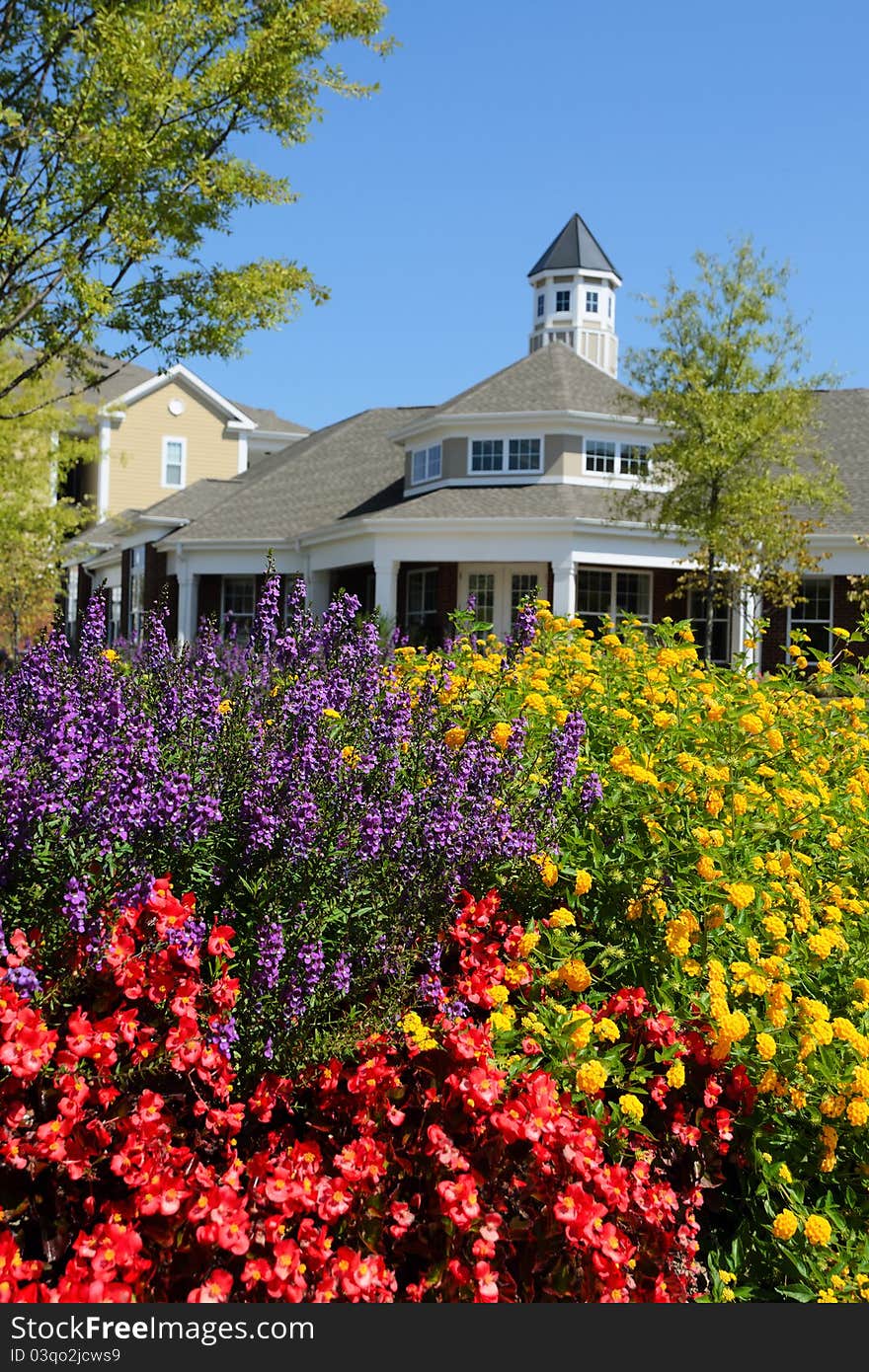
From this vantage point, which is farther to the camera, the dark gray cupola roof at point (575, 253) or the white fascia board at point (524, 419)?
the dark gray cupola roof at point (575, 253)

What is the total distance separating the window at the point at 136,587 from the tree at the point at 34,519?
2.30 meters

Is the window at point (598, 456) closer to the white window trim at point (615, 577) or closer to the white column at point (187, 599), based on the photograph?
the white window trim at point (615, 577)

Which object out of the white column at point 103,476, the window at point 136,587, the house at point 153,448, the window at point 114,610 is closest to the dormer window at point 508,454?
the window at point 136,587

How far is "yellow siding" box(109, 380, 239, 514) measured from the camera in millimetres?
40062

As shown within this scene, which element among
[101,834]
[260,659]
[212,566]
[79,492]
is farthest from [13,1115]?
[79,492]

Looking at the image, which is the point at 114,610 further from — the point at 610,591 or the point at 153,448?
the point at 610,591

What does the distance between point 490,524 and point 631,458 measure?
4189mm

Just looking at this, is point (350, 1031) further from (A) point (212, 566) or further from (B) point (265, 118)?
(A) point (212, 566)

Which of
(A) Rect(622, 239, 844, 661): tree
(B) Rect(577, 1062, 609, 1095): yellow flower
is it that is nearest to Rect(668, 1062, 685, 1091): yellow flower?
(B) Rect(577, 1062, 609, 1095): yellow flower

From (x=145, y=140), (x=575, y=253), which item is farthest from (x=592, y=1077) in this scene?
(x=575, y=253)

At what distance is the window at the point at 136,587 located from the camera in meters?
32.6

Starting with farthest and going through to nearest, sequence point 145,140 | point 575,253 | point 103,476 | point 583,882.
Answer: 1. point 575,253
2. point 103,476
3. point 145,140
4. point 583,882

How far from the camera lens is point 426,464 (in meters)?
27.0

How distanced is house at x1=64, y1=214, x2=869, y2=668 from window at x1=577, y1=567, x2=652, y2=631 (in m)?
0.03
